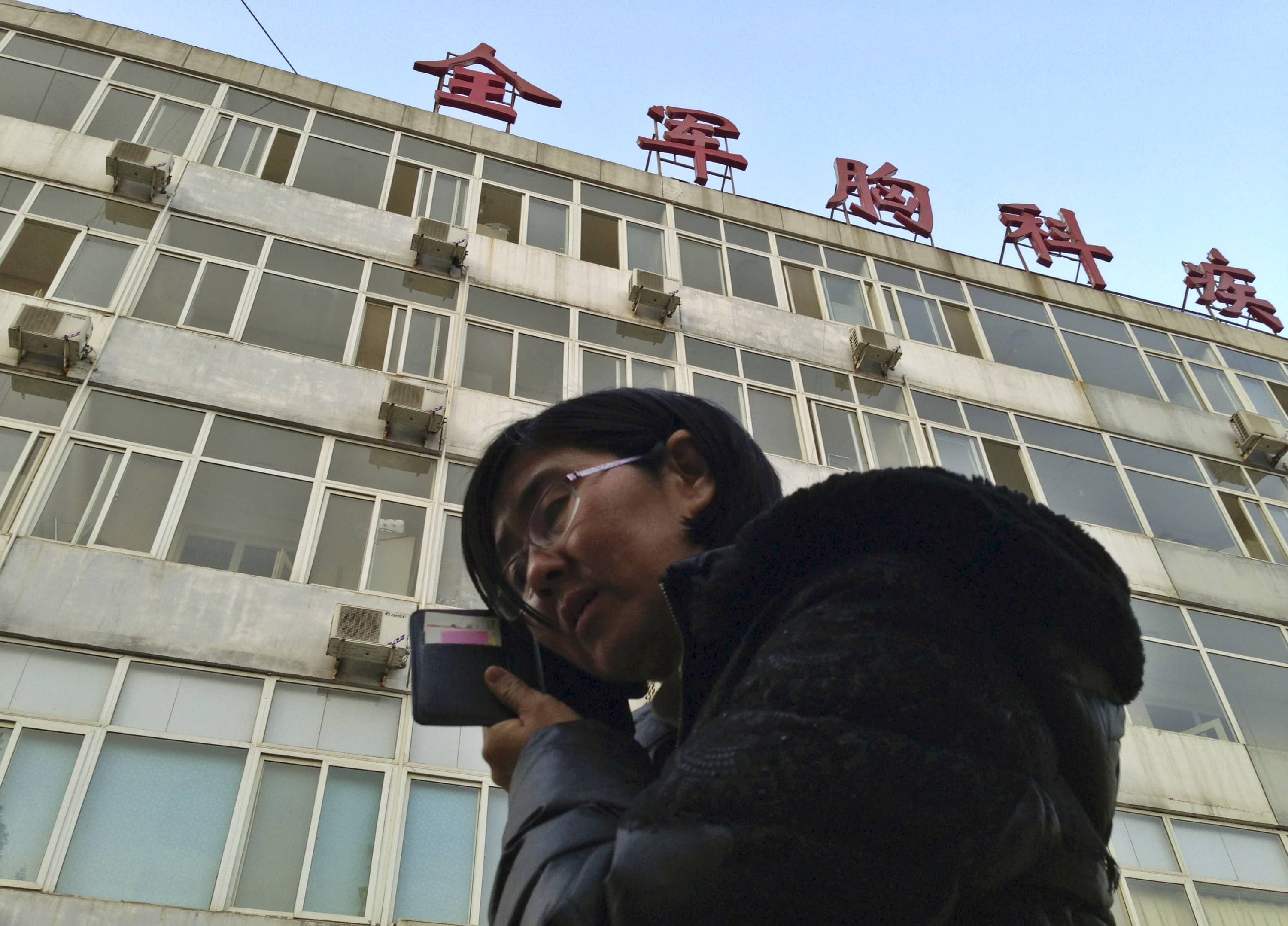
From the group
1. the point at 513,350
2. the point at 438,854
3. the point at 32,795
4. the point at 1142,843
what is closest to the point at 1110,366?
the point at 1142,843

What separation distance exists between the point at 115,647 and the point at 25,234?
5.57 metres

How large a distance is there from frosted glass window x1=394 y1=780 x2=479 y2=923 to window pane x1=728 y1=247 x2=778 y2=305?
8.77 m

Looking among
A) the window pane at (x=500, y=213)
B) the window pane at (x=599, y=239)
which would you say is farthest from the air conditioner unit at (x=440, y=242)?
the window pane at (x=599, y=239)

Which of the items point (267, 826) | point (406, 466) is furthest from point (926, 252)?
point (267, 826)

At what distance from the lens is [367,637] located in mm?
8859

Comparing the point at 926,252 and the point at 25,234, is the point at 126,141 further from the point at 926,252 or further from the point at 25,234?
the point at 926,252

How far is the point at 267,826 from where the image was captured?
7.77 m

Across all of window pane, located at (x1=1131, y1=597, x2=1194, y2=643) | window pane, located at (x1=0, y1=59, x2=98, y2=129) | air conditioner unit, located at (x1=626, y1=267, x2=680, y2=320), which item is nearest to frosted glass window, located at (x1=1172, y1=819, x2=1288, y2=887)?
window pane, located at (x1=1131, y1=597, x2=1194, y2=643)

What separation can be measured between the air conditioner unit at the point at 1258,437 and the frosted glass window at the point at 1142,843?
7.50 meters

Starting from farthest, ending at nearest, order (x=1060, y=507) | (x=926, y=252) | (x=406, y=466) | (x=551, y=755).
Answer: (x=926, y=252) < (x=1060, y=507) < (x=406, y=466) < (x=551, y=755)

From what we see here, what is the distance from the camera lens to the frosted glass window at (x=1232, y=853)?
10.4 meters

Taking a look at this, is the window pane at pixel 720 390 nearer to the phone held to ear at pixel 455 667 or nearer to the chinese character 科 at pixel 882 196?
the chinese character 科 at pixel 882 196

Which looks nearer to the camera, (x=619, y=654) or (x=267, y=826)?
(x=619, y=654)

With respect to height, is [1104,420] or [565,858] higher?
[1104,420]
